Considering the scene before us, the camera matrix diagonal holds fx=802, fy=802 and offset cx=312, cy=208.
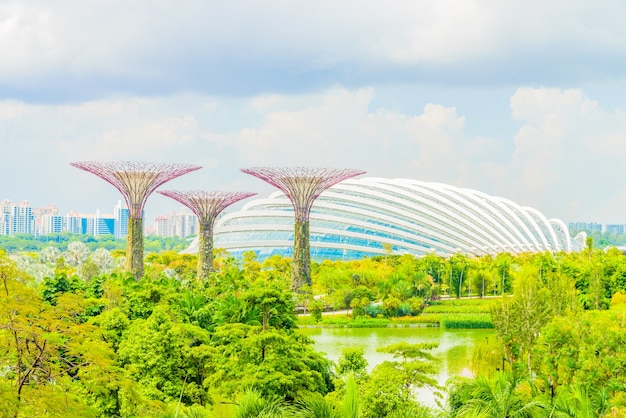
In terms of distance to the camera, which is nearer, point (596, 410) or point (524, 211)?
point (596, 410)

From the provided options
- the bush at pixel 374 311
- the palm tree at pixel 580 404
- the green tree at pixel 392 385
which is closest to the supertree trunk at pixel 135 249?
the bush at pixel 374 311

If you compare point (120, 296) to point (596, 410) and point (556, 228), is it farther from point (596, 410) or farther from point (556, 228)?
point (556, 228)

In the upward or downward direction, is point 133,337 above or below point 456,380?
above

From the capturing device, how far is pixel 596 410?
54.8 ft

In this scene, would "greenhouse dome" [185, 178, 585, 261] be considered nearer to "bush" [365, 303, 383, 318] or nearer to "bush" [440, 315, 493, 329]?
"bush" [365, 303, 383, 318]

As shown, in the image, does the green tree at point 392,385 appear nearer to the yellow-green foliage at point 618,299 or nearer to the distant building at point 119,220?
the yellow-green foliage at point 618,299

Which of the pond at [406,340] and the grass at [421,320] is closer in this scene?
the pond at [406,340]

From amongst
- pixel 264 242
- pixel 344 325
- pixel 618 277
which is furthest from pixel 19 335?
pixel 264 242

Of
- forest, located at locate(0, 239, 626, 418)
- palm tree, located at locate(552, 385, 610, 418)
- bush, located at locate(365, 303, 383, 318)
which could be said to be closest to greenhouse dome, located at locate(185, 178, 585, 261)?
bush, located at locate(365, 303, 383, 318)

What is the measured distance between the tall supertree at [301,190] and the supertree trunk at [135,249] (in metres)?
7.15

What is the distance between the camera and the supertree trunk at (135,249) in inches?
1638

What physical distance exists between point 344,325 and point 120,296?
53.8 ft

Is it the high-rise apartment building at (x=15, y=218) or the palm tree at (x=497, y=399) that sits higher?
the high-rise apartment building at (x=15, y=218)

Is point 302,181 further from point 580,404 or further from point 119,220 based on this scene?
point 119,220
